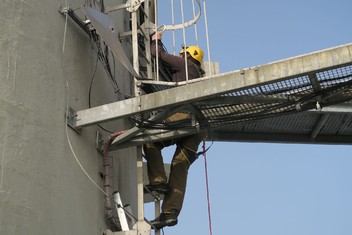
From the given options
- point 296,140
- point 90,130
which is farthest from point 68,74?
point 296,140

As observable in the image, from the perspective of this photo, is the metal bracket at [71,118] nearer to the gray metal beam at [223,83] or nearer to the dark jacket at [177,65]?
the gray metal beam at [223,83]

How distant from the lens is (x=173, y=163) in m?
9.05

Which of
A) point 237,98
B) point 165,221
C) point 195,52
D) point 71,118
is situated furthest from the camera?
point 195,52

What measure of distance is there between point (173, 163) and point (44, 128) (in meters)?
2.55

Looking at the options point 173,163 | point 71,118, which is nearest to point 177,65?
point 173,163

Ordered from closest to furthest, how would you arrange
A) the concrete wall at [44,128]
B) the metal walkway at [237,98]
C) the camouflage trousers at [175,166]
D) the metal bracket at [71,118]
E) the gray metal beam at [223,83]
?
the concrete wall at [44,128]
the gray metal beam at [223,83]
the metal walkway at [237,98]
the metal bracket at [71,118]
the camouflage trousers at [175,166]

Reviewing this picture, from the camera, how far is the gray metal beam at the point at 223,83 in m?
6.71

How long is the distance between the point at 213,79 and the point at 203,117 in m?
1.02

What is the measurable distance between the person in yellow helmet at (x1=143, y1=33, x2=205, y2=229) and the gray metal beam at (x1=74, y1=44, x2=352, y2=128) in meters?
1.30

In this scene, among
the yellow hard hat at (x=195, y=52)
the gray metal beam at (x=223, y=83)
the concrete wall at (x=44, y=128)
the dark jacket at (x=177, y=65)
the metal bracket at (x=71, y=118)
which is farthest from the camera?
the yellow hard hat at (x=195, y=52)

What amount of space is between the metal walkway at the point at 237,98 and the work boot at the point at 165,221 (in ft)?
3.65

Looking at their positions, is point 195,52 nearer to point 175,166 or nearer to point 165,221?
point 175,166

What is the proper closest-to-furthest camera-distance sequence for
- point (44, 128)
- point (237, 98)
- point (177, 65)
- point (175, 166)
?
1. point (44, 128)
2. point (237, 98)
3. point (175, 166)
4. point (177, 65)

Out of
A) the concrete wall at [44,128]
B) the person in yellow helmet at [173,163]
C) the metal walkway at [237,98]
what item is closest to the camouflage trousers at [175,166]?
the person in yellow helmet at [173,163]
